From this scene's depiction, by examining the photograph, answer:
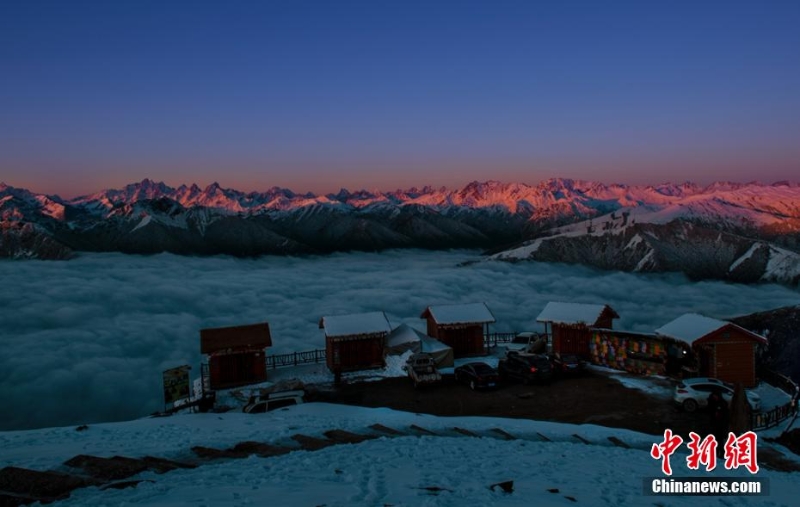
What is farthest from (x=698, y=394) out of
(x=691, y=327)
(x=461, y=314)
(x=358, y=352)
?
(x=358, y=352)

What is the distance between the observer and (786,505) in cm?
1053

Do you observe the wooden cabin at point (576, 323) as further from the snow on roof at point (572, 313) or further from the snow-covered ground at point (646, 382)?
the snow-covered ground at point (646, 382)

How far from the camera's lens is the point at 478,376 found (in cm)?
2750

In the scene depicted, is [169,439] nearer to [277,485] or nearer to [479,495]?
[277,485]

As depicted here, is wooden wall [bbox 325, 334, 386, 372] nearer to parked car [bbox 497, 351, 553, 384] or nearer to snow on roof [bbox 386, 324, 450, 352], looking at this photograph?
snow on roof [bbox 386, 324, 450, 352]

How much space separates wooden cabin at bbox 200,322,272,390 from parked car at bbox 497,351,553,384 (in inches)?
Result: 631

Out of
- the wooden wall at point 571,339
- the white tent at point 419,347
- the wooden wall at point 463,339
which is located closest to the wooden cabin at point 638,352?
the wooden wall at point 571,339

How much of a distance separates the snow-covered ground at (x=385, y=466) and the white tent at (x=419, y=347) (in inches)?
529

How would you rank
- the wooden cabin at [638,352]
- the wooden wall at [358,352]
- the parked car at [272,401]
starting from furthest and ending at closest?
the wooden wall at [358,352] → the wooden cabin at [638,352] → the parked car at [272,401]

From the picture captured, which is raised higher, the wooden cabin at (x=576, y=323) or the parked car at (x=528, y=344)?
the wooden cabin at (x=576, y=323)

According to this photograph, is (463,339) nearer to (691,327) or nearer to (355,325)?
(355,325)

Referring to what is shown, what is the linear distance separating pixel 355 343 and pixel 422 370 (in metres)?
6.62

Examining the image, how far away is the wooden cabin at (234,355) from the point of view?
3216 centimetres

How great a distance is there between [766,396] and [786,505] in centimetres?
1910
